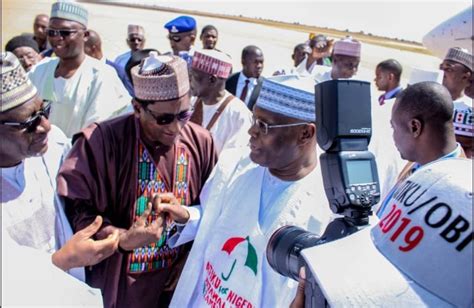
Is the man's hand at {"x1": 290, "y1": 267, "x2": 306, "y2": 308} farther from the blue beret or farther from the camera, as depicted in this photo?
the blue beret

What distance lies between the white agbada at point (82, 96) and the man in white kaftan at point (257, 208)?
180 centimetres

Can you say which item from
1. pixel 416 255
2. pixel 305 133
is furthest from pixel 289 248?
pixel 305 133

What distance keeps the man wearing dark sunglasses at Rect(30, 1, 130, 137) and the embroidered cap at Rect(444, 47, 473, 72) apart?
3.36 metres

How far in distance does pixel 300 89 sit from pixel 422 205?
1402 mm

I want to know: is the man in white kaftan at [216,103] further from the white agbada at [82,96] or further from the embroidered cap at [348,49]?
the embroidered cap at [348,49]

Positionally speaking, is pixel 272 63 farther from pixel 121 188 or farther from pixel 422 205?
pixel 422 205

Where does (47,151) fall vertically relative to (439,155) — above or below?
below

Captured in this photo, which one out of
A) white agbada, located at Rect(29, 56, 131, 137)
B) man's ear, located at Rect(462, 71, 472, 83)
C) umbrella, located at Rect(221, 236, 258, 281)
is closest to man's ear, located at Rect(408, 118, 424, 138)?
umbrella, located at Rect(221, 236, 258, 281)

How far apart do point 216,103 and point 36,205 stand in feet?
8.29

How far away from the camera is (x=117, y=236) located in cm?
227

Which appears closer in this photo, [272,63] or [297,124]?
[297,124]

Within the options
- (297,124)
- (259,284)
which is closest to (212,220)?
(259,284)

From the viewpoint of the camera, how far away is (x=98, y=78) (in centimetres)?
409

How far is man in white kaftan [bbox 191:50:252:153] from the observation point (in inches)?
172
